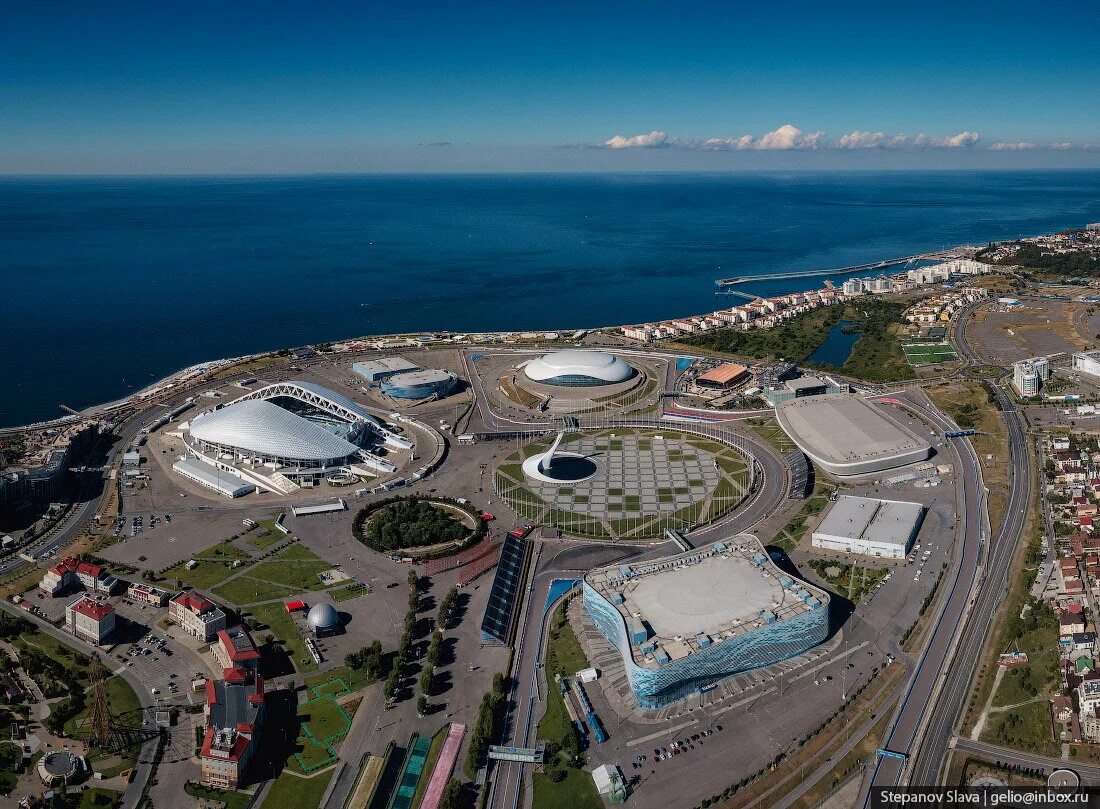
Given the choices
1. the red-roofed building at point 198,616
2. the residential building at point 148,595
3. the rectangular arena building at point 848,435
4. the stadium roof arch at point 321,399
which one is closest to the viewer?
the red-roofed building at point 198,616

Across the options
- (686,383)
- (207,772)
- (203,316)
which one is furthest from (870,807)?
(203,316)

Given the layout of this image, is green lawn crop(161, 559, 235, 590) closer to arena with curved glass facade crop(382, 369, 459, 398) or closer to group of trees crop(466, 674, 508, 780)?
group of trees crop(466, 674, 508, 780)

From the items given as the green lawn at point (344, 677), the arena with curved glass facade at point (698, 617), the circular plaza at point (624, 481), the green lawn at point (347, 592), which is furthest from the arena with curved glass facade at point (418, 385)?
the green lawn at point (344, 677)

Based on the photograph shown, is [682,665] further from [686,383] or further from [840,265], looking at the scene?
[840,265]

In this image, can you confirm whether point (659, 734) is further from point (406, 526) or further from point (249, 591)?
point (249, 591)

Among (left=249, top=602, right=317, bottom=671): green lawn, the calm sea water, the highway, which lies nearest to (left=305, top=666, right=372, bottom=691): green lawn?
(left=249, top=602, right=317, bottom=671): green lawn

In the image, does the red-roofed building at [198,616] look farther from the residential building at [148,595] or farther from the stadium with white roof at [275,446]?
the stadium with white roof at [275,446]

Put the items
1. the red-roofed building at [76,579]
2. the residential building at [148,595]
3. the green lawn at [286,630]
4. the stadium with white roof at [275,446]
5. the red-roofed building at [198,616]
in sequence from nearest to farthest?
the green lawn at [286,630]
the red-roofed building at [198,616]
the residential building at [148,595]
the red-roofed building at [76,579]
the stadium with white roof at [275,446]
